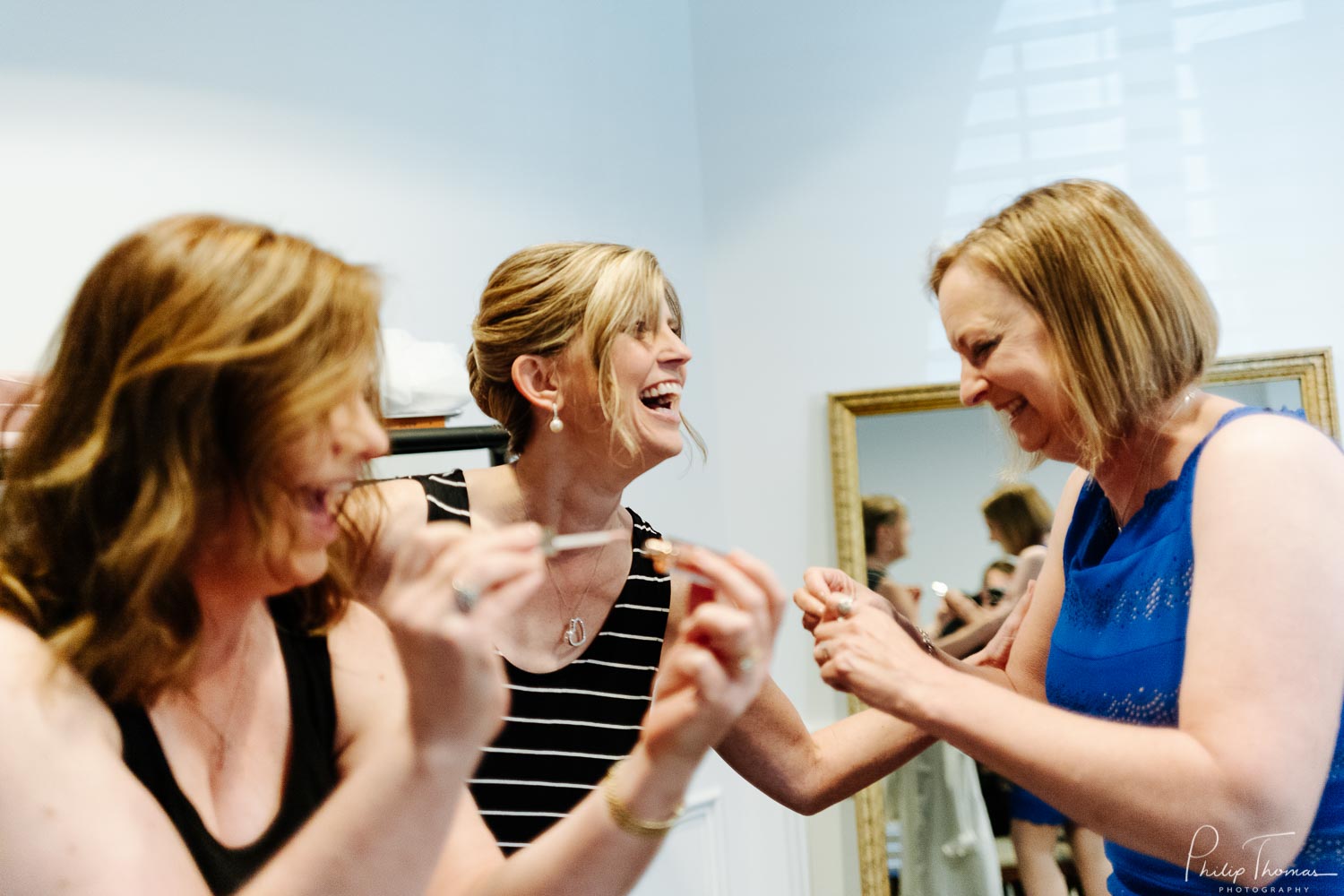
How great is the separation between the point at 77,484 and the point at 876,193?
2107mm

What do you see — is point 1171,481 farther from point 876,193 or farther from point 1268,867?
point 876,193

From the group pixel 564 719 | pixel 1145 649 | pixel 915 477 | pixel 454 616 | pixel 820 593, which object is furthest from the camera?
pixel 915 477

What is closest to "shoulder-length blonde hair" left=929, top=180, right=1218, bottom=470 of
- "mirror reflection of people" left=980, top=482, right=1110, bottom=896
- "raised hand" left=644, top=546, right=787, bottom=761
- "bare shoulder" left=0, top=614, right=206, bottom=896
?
"raised hand" left=644, top=546, right=787, bottom=761

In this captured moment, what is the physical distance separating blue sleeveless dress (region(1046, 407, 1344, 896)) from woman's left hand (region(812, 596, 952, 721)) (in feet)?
0.66

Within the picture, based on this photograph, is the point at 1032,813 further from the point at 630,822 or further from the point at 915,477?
the point at 630,822

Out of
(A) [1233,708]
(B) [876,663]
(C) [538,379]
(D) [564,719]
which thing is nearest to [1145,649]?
(A) [1233,708]

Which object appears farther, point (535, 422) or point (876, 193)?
point (876, 193)

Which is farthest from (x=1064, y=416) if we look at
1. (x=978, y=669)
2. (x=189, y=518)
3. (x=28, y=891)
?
(x=28, y=891)

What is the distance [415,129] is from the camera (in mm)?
2148

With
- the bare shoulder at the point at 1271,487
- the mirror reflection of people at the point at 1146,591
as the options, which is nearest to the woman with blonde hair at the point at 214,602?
the mirror reflection of people at the point at 1146,591

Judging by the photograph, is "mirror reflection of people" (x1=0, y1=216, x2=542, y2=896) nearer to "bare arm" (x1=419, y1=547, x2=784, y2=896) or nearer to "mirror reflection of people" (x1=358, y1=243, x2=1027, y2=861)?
"bare arm" (x1=419, y1=547, x2=784, y2=896)

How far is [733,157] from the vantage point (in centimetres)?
278

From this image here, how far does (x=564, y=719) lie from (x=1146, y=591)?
686 mm

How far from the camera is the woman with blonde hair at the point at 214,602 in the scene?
2.47ft
